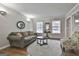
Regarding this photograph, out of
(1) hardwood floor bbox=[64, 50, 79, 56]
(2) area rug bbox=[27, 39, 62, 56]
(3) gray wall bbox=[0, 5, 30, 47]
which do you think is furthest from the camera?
(3) gray wall bbox=[0, 5, 30, 47]

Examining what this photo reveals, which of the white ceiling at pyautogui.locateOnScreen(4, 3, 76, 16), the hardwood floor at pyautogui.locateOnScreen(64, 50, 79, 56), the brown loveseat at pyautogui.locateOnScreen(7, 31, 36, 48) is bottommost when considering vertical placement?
the hardwood floor at pyautogui.locateOnScreen(64, 50, 79, 56)

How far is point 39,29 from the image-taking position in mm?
3107

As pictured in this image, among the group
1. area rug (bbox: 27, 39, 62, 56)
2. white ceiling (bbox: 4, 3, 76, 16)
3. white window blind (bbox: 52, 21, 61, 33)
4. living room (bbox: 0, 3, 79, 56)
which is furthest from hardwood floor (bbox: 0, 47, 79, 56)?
white ceiling (bbox: 4, 3, 76, 16)

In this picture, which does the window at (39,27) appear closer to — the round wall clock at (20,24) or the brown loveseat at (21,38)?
the brown loveseat at (21,38)

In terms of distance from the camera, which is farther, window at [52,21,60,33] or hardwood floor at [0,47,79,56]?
window at [52,21,60,33]

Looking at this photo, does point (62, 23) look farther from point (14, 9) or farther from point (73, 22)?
point (14, 9)

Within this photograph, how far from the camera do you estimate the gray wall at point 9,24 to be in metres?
3.05

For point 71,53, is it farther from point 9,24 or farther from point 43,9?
point 9,24

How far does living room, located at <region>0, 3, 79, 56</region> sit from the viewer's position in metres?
2.93

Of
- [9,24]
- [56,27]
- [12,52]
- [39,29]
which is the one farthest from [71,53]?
[9,24]

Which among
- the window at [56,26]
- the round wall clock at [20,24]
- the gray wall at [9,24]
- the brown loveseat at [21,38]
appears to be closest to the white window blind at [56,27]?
the window at [56,26]

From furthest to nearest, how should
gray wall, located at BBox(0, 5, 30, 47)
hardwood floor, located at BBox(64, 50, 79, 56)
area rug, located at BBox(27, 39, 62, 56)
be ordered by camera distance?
gray wall, located at BBox(0, 5, 30, 47), area rug, located at BBox(27, 39, 62, 56), hardwood floor, located at BBox(64, 50, 79, 56)

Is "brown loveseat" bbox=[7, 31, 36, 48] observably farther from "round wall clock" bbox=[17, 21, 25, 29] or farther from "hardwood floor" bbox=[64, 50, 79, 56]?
"hardwood floor" bbox=[64, 50, 79, 56]

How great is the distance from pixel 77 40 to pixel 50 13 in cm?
123
